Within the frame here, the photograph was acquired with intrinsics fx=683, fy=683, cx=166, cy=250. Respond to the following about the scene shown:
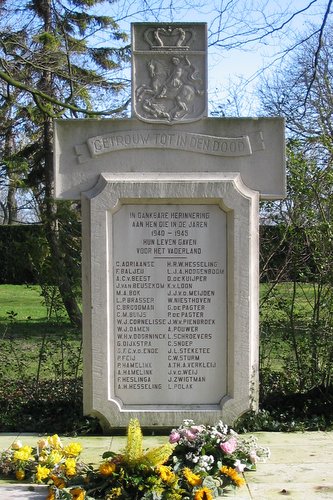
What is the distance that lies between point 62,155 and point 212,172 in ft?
4.52

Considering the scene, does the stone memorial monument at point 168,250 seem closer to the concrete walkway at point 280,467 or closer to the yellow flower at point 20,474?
the concrete walkway at point 280,467

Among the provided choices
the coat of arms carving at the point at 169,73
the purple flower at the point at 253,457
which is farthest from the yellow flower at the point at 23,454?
the coat of arms carving at the point at 169,73

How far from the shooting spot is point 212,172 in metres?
6.21

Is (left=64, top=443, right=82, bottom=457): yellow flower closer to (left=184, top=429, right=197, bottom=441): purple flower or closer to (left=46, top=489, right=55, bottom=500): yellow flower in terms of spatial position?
(left=46, top=489, right=55, bottom=500): yellow flower

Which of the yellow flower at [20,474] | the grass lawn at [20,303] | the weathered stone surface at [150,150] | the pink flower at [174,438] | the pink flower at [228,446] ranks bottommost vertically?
the grass lawn at [20,303]

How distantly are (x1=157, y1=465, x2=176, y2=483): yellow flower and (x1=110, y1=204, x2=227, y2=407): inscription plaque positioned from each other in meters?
1.62

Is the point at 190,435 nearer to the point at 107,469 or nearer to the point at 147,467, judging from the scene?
the point at 147,467

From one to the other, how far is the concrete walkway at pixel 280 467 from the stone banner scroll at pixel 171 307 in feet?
1.19

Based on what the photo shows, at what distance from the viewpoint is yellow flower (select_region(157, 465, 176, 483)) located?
15.0ft

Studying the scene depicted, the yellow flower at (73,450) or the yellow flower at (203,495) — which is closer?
the yellow flower at (203,495)

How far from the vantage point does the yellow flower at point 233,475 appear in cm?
481

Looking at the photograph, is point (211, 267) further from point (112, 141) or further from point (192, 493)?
point (192, 493)

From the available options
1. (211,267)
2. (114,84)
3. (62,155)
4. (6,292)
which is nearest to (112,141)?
(62,155)

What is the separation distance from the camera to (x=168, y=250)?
622 cm
